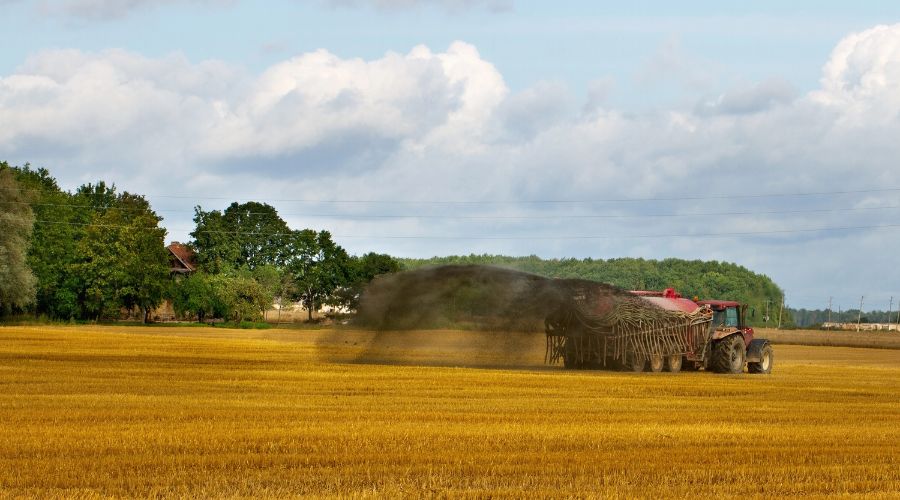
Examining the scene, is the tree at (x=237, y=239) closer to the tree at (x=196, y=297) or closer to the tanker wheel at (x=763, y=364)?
the tree at (x=196, y=297)

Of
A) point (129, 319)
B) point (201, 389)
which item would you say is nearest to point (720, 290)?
point (129, 319)

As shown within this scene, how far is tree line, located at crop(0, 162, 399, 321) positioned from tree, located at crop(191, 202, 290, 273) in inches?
4.4

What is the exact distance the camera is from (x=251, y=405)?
22219 millimetres

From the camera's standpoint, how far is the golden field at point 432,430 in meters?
13.8

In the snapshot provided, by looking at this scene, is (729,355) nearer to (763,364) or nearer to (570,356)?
(763,364)

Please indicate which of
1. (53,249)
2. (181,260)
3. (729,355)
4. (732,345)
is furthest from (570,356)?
(181,260)

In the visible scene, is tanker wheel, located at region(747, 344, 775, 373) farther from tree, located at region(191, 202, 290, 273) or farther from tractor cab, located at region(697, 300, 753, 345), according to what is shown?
tree, located at region(191, 202, 290, 273)

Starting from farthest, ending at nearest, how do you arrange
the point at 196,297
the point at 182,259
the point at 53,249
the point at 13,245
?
the point at 182,259, the point at 196,297, the point at 53,249, the point at 13,245

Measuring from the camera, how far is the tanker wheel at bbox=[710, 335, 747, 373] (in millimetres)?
37438

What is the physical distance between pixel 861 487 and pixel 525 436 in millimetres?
5495

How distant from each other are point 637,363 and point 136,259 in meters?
80.2

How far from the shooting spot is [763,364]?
127ft

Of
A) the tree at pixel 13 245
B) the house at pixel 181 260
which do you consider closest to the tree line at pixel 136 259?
the tree at pixel 13 245

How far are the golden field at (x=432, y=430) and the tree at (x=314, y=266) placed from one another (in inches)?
3693
